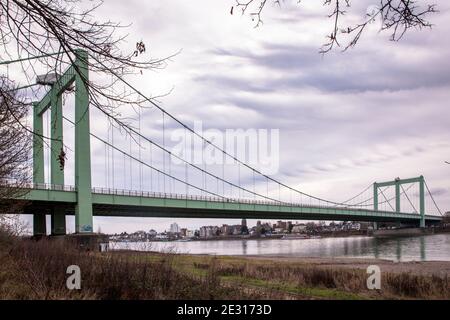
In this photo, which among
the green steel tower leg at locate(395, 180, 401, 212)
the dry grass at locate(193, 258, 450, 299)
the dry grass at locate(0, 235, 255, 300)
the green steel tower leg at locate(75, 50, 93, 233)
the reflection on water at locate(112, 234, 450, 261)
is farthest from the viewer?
the green steel tower leg at locate(395, 180, 401, 212)

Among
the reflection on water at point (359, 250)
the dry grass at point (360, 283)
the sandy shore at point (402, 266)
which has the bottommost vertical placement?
the reflection on water at point (359, 250)

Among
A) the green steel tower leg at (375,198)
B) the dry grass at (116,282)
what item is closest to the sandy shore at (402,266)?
the dry grass at (116,282)

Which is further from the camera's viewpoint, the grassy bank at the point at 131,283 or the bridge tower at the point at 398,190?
the bridge tower at the point at 398,190

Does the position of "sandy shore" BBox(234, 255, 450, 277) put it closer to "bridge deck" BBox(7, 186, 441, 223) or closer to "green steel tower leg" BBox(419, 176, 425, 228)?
"bridge deck" BBox(7, 186, 441, 223)

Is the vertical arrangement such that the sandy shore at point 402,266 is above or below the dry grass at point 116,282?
below

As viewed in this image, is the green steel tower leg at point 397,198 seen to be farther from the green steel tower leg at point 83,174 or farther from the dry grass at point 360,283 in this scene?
the dry grass at point 360,283

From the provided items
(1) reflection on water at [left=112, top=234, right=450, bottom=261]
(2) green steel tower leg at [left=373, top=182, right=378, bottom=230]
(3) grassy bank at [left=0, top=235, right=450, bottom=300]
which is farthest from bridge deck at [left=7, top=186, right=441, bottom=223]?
(2) green steel tower leg at [left=373, top=182, right=378, bottom=230]

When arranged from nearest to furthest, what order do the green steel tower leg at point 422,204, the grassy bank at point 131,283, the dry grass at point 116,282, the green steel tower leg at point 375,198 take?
1. the dry grass at point 116,282
2. the grassy bank at point 131,283
3. the green steel tower leg at point 422,204
4. the green steel tower leg at point 375,198

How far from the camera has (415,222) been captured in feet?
373

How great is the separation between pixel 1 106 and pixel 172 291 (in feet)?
20.4

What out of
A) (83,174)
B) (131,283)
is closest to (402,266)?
(131,283)
